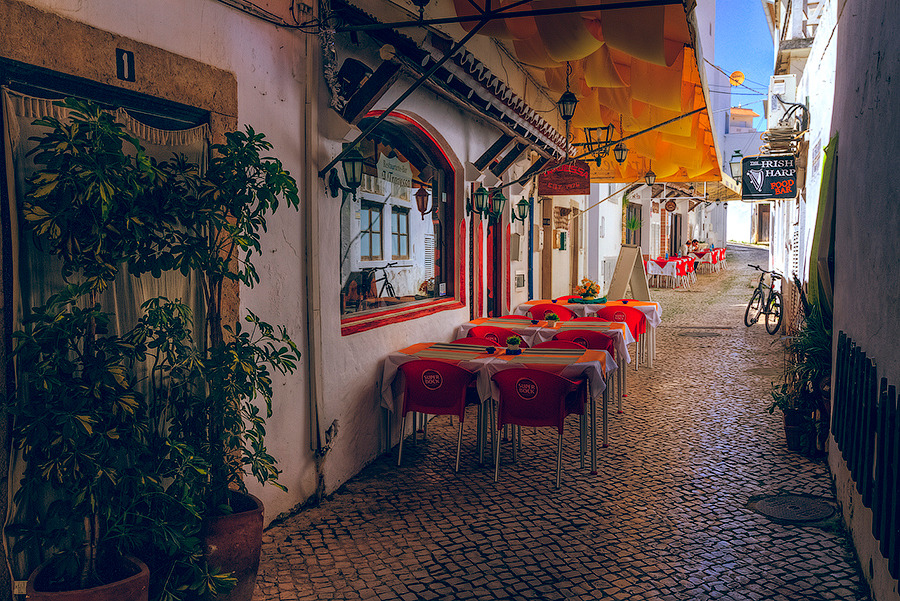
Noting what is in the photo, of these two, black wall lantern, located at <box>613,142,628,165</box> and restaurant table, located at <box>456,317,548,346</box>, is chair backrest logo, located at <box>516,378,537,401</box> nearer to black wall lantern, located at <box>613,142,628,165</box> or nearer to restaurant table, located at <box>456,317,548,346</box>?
restaurant table, located at <box>456,317,548,346</box>

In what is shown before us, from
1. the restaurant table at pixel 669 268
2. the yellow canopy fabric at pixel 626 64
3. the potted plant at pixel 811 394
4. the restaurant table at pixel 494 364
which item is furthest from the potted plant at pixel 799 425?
the restaurant table at pixel 669 268

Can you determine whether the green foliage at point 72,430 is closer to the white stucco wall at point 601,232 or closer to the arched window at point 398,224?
the arched window at point 398,224

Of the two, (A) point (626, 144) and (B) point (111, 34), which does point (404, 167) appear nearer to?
(B) point (111, 34)

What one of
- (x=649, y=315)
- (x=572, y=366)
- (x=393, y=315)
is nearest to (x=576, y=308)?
(x=649, y=315)

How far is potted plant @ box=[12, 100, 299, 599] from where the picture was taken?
2501 millimetres

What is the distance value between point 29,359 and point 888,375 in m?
3.48

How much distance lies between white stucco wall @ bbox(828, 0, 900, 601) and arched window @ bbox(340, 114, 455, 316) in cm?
353

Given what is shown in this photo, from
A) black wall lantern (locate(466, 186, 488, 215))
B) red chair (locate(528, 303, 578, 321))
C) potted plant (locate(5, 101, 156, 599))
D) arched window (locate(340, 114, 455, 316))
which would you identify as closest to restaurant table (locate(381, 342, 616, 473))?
arched window (locate(340, 114, 455, 316))

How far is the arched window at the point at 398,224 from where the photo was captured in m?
5.78

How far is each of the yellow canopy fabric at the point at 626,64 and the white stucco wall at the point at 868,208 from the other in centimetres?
146

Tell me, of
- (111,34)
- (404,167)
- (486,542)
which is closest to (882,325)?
(486,542)

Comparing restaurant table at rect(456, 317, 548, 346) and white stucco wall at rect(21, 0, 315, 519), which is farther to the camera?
restaurant table at rect(456, 317, 548, 346)

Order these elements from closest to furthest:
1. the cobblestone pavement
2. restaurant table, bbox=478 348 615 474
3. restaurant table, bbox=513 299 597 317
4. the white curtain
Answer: the white curtain → the cobblestone pavement → restaurant table, bbox=478 348 615 474 → restaurant table, bbox=513 299 597 317

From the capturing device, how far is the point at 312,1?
4.66m
